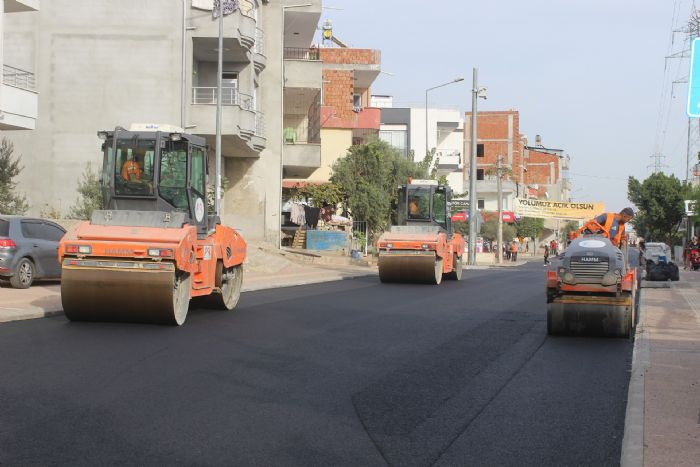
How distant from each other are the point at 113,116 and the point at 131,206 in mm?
20475

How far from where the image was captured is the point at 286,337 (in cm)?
1138

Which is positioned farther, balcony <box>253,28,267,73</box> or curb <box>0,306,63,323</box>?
balcony <box>253,28,267,73</box>

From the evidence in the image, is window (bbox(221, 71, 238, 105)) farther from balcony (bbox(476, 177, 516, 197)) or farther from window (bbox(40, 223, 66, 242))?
balcony (bbox(476, 177, 516, 197))

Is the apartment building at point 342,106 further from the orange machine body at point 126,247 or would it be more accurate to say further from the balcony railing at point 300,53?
the orange machine body at point 126,247

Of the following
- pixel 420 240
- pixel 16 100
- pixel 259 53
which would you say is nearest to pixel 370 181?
pixel 259 53

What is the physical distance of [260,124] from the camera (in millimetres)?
36750

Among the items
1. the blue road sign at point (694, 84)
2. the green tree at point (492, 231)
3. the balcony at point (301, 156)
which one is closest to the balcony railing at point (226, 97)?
the balcony at point (301, 156)

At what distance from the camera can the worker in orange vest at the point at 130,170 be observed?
514 inches

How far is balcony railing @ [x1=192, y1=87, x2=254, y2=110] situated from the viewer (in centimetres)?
3406

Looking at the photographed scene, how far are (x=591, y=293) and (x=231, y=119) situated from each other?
72.2 feet

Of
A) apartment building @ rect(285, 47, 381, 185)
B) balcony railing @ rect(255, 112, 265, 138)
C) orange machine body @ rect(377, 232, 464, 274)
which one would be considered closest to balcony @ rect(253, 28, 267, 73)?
balcony railing @ rect(255, 112, 265, 138)

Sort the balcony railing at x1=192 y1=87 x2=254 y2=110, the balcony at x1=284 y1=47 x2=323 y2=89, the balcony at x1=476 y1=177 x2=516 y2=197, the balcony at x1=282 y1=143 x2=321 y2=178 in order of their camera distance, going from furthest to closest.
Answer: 1. the balcony at x1=476 y1=177 x2=516 y2=197
2. the balcony at x1=282 y1=143 x2=321 y2=178
3. the balcony at x1=284 y1=47 x2=323 y2=89
4. the balcony railing at x1=192 y1=87 x2=254 y2=110

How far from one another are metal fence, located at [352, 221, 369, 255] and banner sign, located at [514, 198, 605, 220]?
2480 cm

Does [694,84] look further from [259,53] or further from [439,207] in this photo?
[259,53]
